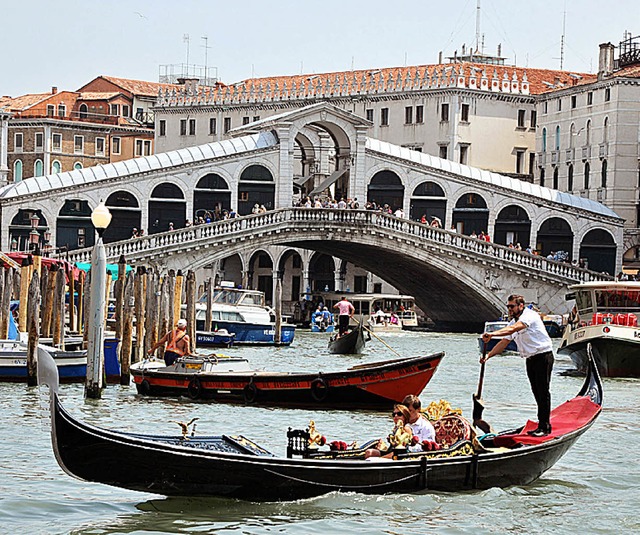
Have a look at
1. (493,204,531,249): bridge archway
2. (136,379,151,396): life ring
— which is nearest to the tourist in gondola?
(136,379,151,396): life ring

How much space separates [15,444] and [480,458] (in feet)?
14.9

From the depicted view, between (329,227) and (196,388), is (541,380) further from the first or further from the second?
(329,227)

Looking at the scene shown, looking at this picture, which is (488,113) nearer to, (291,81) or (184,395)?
(291,81)

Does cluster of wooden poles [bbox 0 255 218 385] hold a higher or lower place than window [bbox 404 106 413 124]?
lower

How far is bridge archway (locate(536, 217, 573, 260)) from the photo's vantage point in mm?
38250

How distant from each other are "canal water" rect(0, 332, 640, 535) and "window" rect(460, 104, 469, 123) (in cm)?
2659

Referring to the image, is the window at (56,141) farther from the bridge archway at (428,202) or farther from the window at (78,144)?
the bridge archway at (428,202)

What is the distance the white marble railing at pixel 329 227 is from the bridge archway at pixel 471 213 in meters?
3.26

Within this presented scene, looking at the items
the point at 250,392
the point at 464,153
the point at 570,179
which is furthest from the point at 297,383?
the point at 464,153

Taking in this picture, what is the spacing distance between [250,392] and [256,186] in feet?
72.6

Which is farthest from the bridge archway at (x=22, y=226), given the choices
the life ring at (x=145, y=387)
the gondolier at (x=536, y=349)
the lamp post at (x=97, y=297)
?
the gondolier at (x=536, y=349)

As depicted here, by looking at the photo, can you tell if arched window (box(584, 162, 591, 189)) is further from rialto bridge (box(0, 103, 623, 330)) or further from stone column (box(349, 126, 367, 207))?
stone column (box(349, 126, 367, 207))

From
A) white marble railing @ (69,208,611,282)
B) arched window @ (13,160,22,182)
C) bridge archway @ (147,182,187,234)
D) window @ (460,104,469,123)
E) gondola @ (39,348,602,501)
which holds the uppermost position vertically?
window @ (460,104,469,123)

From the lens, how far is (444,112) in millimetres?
43812
